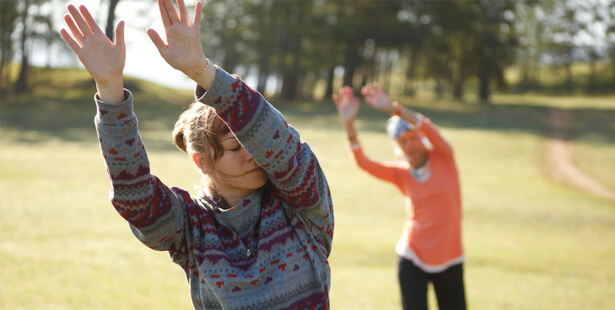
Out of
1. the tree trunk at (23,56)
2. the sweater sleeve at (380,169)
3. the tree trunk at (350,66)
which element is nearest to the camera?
the sweater sleeve at (380,169)

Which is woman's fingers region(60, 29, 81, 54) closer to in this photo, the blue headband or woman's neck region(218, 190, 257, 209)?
woman's neck region(218, 190, 257, 209)

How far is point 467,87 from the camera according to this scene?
247 feet

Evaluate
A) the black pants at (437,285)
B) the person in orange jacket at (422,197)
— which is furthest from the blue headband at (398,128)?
the black pants at (437,285)

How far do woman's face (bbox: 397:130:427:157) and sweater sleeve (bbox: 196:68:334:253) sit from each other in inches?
112

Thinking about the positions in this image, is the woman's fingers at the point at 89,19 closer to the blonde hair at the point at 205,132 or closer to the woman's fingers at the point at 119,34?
the woman's fingers at the point at 119,34

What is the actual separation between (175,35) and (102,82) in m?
0.25

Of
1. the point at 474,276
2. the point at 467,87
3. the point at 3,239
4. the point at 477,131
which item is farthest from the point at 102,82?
the point at 467,87

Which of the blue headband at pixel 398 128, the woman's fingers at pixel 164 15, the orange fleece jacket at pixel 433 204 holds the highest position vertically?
the woman's fingers at pixel 164 15

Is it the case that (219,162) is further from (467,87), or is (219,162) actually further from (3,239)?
(467,87)

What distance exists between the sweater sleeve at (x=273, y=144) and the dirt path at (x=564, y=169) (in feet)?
56.3

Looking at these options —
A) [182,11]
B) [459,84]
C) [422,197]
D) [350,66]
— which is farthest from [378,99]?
[459,84]

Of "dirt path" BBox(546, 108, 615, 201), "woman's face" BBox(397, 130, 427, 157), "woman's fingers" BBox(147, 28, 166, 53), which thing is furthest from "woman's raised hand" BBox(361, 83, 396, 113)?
"dirt path" BBox(546, 108, 615, 201)

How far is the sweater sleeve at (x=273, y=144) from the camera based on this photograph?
1733 millimetres

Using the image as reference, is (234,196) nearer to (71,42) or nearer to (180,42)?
(180,42)
